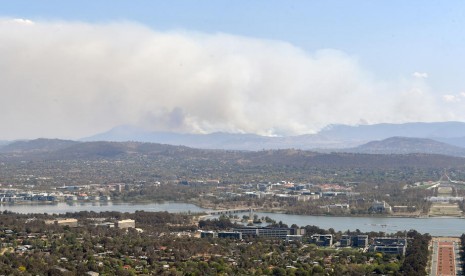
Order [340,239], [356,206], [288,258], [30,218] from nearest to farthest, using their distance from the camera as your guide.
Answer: [288,258]
[340,239]
[30,218]
[356,206]

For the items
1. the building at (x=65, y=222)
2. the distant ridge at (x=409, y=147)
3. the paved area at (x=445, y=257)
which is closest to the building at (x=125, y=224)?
the building at (x=65, y=222)

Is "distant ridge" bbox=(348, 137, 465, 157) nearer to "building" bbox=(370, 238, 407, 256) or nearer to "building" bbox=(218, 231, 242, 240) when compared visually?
"building" bbox=(218, 231, 242, 240)

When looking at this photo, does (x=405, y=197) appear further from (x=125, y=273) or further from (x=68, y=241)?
(x=125, y=273)

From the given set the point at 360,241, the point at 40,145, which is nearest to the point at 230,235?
the point at 360,241

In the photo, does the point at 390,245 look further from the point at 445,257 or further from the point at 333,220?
the point at 333,220

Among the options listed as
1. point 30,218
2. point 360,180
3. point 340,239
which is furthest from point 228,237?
point 360,180
